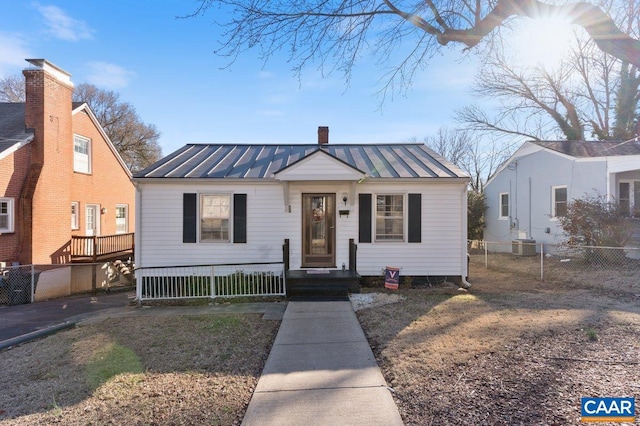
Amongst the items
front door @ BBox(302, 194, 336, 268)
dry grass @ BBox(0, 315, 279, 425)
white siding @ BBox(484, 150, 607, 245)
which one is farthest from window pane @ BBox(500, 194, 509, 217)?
dry grass @ BBox(0, 315, 279, 425)

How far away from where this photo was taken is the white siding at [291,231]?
925cm

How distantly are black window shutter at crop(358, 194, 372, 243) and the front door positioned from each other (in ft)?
2.40

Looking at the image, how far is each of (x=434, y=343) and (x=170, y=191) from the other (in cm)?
759

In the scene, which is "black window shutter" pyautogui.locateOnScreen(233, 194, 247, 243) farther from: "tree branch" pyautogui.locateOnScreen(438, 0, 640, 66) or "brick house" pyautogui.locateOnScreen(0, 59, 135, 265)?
"brick house" pyautogui.locateOnScreen(0, 59, 135, 265)

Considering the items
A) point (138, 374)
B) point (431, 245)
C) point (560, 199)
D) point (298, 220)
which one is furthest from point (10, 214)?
point (560, 199)

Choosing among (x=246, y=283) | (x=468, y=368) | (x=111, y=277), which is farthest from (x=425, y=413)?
(x=111, y=277)

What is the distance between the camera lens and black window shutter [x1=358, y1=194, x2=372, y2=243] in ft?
30.7

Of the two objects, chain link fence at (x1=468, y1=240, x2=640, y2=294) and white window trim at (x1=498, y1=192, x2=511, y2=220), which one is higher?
white window trim at (x1=498, y1=192, x2=511, y2=220)

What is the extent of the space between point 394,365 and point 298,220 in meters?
5.69

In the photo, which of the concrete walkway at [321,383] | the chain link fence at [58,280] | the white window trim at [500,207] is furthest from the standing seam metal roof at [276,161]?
the white window trim at [500,207]

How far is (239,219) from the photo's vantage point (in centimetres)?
934

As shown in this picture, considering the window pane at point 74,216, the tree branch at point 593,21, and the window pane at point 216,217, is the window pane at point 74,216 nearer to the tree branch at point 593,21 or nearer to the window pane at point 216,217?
the window pane at point 216,217

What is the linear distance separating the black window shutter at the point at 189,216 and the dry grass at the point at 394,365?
294 cm

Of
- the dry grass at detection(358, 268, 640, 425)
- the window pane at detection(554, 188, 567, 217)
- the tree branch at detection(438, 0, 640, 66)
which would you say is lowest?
the dry grass at detection(358, 268, 640, 425)
